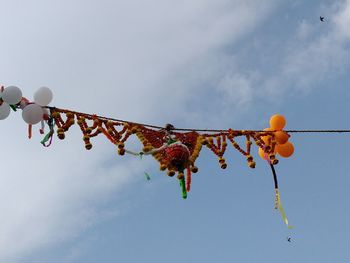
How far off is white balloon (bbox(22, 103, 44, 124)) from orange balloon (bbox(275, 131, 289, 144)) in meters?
3.37

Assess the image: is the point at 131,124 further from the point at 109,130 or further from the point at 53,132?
the point at 53,132

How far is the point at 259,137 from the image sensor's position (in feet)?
28.9

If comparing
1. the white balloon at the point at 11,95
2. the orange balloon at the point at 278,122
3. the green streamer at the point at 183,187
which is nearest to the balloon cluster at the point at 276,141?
the orange balloon at the point at 278,122

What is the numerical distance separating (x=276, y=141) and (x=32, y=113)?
3.51 m

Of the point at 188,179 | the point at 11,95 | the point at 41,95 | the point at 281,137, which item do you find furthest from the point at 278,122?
the point at 11,95

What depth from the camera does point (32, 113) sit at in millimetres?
7988

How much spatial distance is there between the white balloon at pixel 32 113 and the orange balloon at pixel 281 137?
3369 millimetres

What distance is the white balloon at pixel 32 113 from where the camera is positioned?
7.99 meters

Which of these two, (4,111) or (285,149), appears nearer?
(4,111)

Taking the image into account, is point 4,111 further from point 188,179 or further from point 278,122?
point 278,122

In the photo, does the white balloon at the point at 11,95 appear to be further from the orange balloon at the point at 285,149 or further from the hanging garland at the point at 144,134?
the orange balloon at the point at 285,149

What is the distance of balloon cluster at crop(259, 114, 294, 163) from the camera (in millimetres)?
8867

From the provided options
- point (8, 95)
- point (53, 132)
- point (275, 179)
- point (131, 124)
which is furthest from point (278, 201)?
point (8, 95)

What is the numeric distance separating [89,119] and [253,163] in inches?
93.3
